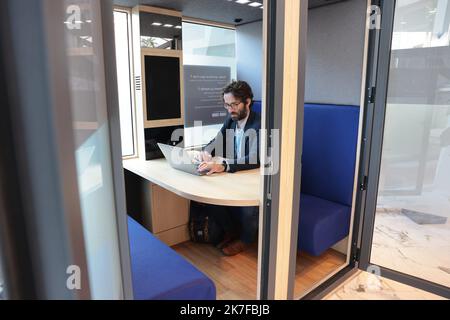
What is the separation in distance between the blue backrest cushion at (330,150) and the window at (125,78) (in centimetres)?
151

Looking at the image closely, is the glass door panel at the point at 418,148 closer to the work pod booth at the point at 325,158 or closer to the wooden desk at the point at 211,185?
the work pod booth at the point at 325,158

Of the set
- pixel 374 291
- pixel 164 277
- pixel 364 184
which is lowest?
pixel 374 291

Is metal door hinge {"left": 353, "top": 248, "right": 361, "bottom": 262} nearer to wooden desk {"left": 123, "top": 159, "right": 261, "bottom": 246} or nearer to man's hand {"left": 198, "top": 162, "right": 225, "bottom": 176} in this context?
wooden desk {"left": 123, "top": 159, "right": 261, "bottom": 246}

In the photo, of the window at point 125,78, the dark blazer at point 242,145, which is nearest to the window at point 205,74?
the dark blazer at point 242,145

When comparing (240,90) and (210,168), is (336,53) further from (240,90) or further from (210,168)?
(210,168)

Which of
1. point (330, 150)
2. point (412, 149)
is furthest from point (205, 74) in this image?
point (412, 149)

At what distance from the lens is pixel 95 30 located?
71 cm

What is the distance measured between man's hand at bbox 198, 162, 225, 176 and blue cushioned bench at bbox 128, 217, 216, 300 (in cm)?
65

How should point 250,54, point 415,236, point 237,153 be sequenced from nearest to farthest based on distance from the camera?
point 415,236
point 237,153
point 250,54

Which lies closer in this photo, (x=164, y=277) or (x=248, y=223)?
(x=164, y=277)

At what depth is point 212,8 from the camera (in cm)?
258

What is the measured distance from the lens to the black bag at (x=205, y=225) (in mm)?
2715

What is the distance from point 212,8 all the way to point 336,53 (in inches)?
42.7
